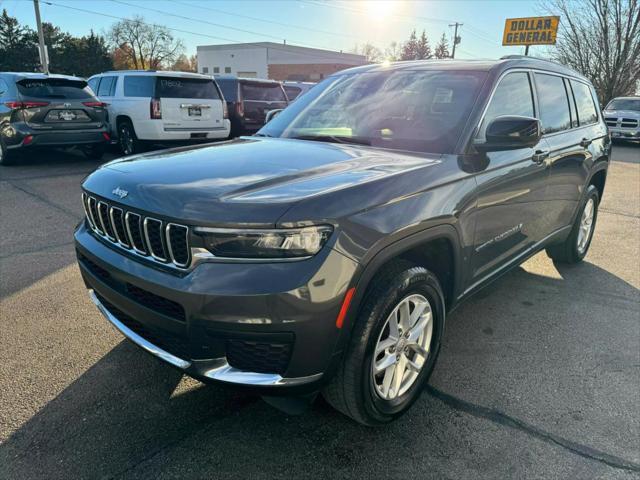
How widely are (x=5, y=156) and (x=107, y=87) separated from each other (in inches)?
117

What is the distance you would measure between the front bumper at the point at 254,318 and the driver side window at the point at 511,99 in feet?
5.25

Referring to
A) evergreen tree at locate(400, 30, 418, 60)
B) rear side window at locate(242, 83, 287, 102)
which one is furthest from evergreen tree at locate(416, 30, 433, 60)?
rear side window at locate(242, 83, 287, 102)

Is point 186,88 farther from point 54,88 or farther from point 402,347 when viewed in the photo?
point 402,347

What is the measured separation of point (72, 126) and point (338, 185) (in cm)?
868

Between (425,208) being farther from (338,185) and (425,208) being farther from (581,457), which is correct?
(581,457)

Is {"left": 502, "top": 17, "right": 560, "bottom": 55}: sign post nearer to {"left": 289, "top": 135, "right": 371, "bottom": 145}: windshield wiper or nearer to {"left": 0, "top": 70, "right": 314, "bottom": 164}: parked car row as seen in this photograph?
{"left": 0, "top": 70, "right": 314, "bottom": 164}: parked car row

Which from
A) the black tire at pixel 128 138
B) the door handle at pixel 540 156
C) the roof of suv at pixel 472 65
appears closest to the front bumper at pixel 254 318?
the roof of suv at pixel 472 65

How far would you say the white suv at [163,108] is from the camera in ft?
32.4

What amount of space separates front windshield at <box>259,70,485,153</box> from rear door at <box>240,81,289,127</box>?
8804mm

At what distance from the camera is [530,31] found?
32938 millimetres

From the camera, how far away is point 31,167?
31.2 feet

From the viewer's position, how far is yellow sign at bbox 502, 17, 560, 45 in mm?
31688

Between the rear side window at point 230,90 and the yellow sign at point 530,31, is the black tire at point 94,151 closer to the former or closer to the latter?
the rear side window at point 230,90

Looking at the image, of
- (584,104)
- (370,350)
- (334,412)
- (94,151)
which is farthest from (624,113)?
(370,350)
